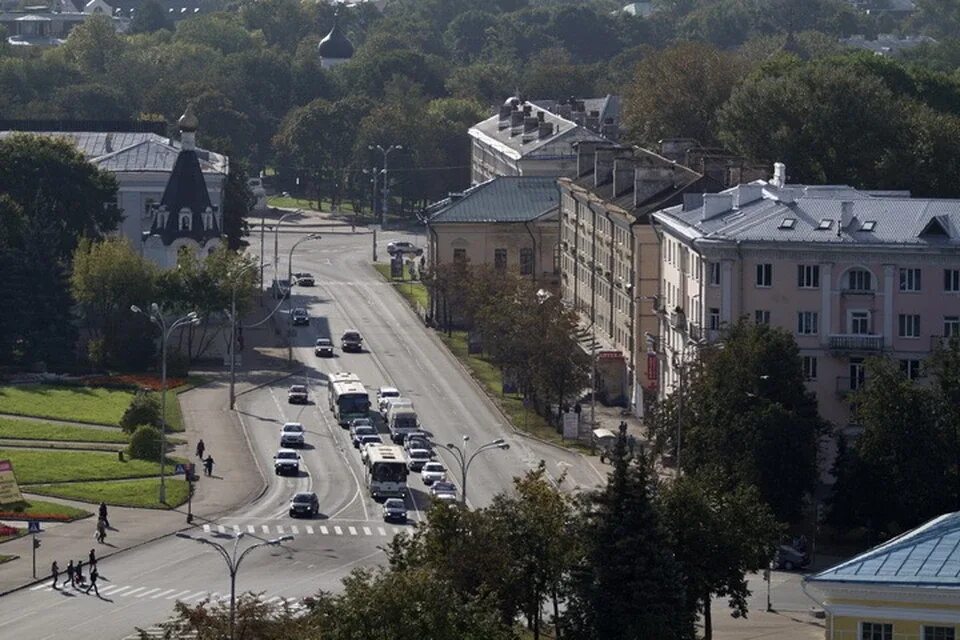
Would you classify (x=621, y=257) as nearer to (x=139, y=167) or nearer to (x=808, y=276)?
(x=808, y=276)

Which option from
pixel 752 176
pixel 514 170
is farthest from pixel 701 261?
pixel 514 170

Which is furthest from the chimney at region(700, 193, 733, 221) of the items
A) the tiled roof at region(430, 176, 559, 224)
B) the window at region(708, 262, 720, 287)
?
the tiled roof at region(430, 176, 559, 224)

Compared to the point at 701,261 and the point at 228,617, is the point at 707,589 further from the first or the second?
the point at 701,261

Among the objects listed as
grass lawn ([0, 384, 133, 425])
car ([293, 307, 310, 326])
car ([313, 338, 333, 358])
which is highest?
car ([293, 307, 310, 326])

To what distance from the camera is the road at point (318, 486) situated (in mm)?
91250

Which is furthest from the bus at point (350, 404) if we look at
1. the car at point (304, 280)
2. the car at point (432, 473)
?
the car at point (304, 280)

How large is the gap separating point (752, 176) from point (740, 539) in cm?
4807

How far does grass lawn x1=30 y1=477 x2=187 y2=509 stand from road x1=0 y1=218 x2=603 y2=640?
10.6 ft

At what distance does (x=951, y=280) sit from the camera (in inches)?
4449

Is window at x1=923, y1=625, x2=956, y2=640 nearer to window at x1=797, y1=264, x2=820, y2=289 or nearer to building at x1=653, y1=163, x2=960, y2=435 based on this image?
building at x1=653, y1=163, x2=960, y2=435

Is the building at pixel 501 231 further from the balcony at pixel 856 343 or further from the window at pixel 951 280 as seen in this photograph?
the window at pixel 951 280

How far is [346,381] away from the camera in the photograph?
130375 mm

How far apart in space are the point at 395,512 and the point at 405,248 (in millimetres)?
85880

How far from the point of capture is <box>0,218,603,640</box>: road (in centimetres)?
9125
